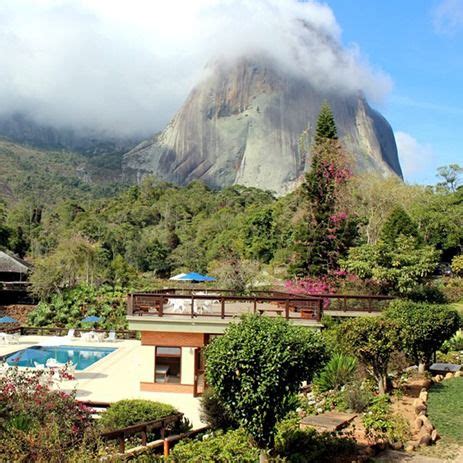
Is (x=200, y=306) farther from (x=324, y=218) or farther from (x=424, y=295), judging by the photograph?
(x=324, y=218)

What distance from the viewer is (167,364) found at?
1435 centimetres

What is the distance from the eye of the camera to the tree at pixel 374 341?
10.0 metres

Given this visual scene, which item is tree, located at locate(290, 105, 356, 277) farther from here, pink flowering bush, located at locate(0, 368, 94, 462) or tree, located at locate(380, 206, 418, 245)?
pink flowering bush, located at locate(0, 368, 94, 462)

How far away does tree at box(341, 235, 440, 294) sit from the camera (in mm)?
20750

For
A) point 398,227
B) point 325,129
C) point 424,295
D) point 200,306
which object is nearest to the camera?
point 200,306

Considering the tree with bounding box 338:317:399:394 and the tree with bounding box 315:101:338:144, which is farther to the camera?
the tree with bounding box 315:101:338:144

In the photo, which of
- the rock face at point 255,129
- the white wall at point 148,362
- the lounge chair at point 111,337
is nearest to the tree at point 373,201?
the lounge chair at point 111,337

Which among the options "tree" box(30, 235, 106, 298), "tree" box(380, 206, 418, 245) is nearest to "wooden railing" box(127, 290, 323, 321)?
"tree" box(380, 206, 418, 245)

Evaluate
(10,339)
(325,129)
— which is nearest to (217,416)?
(10,339)

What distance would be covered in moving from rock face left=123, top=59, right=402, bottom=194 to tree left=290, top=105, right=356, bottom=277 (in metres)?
63.0

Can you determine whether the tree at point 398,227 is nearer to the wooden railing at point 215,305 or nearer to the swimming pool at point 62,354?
the wooden railing at point 215,305

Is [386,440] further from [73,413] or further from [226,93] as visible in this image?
[226,93]

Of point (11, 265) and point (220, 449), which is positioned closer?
point (220, 449)

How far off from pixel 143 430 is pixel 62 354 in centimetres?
1430
